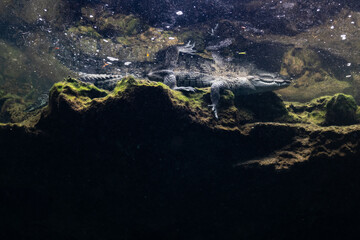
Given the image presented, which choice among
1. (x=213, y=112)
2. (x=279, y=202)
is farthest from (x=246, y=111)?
(x=279, y=202)

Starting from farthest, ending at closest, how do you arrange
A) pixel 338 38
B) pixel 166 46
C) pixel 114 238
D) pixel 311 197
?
pixel 166 46, pixel 338 38, pixel 114 238, pixel 311 197

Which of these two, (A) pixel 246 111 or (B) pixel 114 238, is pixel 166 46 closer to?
(A) pixel 246 111

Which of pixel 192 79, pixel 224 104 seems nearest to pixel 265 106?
pixel 224 104

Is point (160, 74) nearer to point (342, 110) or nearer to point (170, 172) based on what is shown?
point (170, 172)

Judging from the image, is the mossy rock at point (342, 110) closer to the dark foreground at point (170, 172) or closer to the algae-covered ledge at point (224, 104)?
the algae-covered ledge at point (224, 104)

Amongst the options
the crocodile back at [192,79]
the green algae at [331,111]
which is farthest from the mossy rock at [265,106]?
the crocodile back at [192,79]

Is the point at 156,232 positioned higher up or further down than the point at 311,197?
further down

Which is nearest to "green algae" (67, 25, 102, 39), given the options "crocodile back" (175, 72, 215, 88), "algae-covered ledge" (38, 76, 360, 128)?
"crocodile back" (175, 72, 215, 88)
